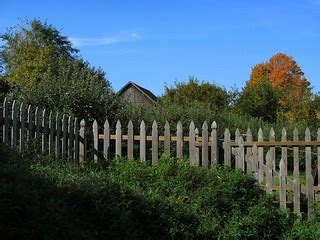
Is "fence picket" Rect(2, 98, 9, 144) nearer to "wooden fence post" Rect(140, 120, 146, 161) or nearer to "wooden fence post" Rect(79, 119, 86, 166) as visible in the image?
"wooden fence post" Rect(79, 119, 86, 166)

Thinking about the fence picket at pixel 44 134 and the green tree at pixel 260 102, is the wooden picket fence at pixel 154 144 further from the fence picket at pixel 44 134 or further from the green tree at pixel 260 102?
the green tree at pixel 260 102

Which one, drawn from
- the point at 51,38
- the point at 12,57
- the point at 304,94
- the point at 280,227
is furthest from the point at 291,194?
the point at 51,38

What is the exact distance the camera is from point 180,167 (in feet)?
30.9

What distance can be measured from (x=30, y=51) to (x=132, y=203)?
39.7 metres

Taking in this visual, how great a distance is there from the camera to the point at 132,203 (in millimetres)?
7254

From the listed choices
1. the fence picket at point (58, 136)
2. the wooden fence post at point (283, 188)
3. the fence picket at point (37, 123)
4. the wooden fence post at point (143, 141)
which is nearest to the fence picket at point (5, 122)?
the fence picket at point (37, 123)

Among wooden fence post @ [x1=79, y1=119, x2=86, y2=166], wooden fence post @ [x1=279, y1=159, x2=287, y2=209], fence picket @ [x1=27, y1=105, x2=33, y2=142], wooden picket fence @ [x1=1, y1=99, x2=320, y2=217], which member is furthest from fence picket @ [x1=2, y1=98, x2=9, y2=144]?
wooden fence post @ [x1=279, y1=159, x2=287, y2=209]

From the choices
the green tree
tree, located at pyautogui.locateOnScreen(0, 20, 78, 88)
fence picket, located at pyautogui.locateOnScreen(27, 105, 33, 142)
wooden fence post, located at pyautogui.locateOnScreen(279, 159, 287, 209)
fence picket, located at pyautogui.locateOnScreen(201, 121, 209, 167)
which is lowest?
wooden fence post, located at pyautogui.locateOnScreen(279, 159, 287, 209)

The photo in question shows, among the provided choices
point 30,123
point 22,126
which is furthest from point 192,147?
point 22,126

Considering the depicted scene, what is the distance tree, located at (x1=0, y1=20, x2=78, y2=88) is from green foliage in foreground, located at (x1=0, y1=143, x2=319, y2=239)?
28132 mm

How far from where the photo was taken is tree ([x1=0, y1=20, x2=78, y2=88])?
4281cm

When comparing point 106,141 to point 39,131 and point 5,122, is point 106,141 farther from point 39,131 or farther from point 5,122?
point 5,122

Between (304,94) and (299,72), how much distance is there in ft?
93.3

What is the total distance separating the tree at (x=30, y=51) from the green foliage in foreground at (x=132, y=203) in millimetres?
28132
